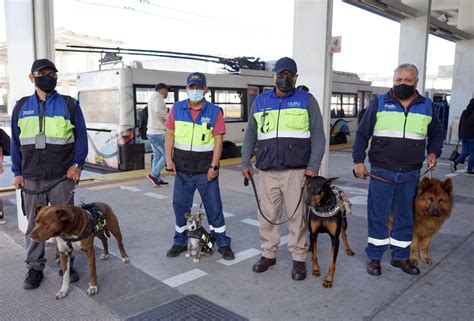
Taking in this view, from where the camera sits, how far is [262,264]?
13.0 feet

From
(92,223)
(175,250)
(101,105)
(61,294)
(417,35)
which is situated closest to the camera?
(61,294)

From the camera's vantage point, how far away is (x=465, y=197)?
7.12 m

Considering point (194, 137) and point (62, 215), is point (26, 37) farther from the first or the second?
point (62, 215)

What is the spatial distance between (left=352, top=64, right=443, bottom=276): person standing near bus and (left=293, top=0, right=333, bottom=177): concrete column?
2.73 meters

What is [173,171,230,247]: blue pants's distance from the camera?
424cm

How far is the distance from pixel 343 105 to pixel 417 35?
384 cm

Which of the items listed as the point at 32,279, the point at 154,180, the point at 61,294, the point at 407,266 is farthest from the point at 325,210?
the point at 154,180

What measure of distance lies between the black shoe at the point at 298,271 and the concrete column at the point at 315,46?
311 centimetres

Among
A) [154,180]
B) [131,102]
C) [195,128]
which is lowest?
[154,180]

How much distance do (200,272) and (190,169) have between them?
3.41 feet

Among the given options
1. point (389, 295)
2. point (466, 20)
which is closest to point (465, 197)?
point (389, 295)

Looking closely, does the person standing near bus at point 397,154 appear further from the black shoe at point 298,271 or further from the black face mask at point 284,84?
the black face mask at point 284,84

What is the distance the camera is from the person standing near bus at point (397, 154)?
375 centimetres

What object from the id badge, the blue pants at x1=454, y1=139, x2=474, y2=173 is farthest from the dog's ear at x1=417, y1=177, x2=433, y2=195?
the blue pants at x1=454, y1=139, x2=474, y2=173
